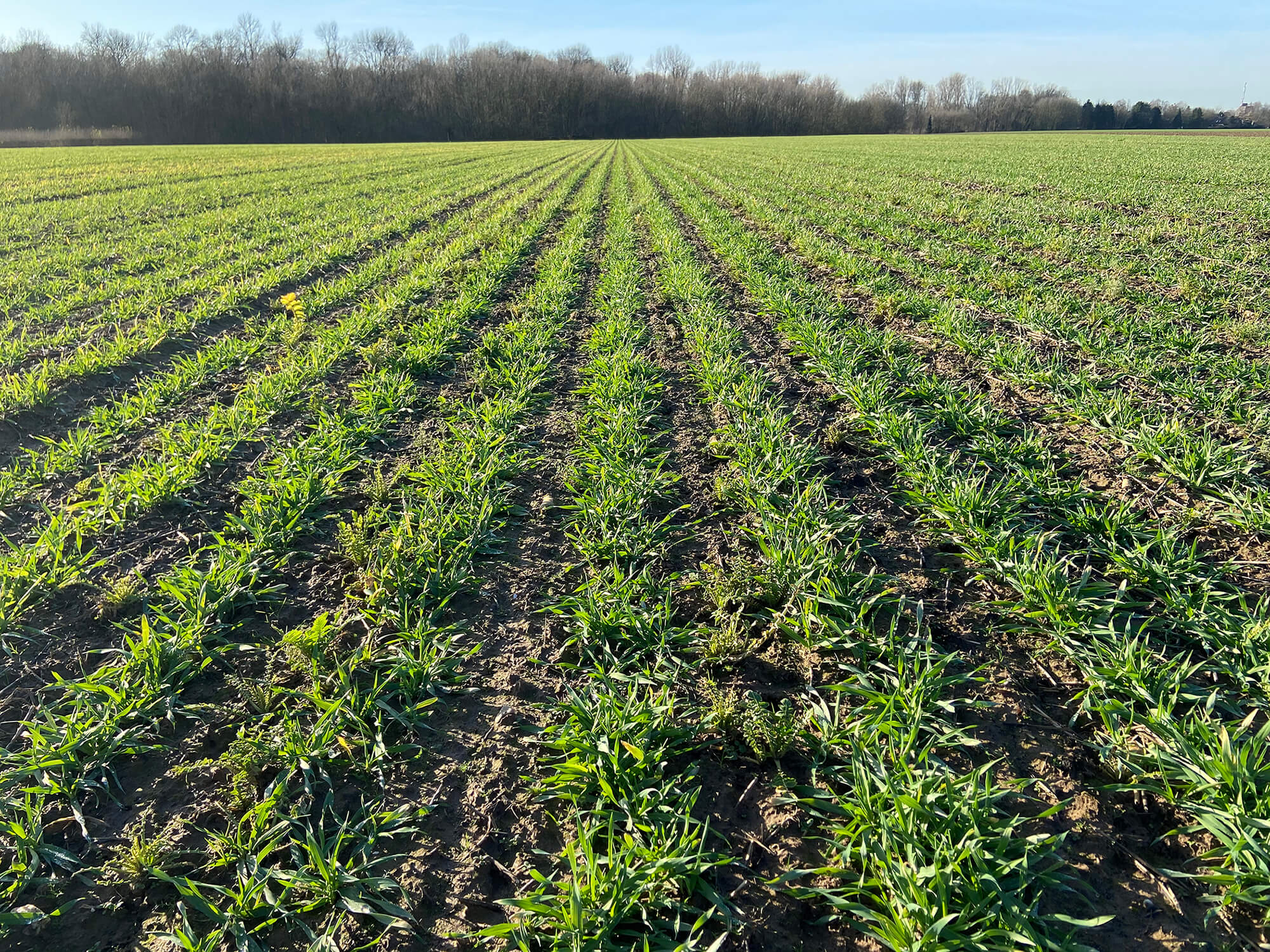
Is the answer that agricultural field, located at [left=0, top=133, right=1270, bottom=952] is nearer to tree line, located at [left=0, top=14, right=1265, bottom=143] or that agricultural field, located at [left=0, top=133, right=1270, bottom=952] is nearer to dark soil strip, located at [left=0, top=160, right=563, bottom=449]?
dark soil strip, located at [left=0, top=160, right=563, bottom=449]

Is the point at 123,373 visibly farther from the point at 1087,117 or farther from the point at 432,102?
the point at 1087,117

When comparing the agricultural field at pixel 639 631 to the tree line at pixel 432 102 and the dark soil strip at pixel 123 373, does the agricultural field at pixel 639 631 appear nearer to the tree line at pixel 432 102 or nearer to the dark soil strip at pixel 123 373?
the dark soil strip at pixel 123 373

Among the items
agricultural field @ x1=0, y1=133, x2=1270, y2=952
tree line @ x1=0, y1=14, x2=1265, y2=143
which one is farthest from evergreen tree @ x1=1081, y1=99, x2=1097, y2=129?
agricultural field @ x1=0, y1=133, x2=1270, y2=952

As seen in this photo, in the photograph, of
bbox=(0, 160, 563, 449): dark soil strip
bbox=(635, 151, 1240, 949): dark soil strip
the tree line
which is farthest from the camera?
the tree line

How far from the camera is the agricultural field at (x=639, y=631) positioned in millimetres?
1958

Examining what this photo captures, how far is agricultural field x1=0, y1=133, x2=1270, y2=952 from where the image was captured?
1.96m

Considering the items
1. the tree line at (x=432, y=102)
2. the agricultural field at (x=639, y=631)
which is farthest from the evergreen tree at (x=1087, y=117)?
the agricultural field at (x=639, y=631)

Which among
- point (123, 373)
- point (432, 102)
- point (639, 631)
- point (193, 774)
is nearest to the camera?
point (193, 774)

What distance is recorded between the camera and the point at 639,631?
9.80 feet

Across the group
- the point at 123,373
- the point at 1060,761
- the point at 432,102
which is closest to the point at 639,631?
the point at 1060,761

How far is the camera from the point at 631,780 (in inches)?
90.6

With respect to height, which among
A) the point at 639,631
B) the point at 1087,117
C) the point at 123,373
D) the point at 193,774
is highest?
the point at 1087,117

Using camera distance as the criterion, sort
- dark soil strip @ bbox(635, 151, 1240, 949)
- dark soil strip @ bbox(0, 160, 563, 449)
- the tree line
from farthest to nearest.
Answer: the tree line → dark soil strip @ bbox(0, 160, 563, 449) → dark soil strip @ bbox(635, 151, 1240, 949)

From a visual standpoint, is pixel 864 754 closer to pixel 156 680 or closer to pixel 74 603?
pixel 156 680
